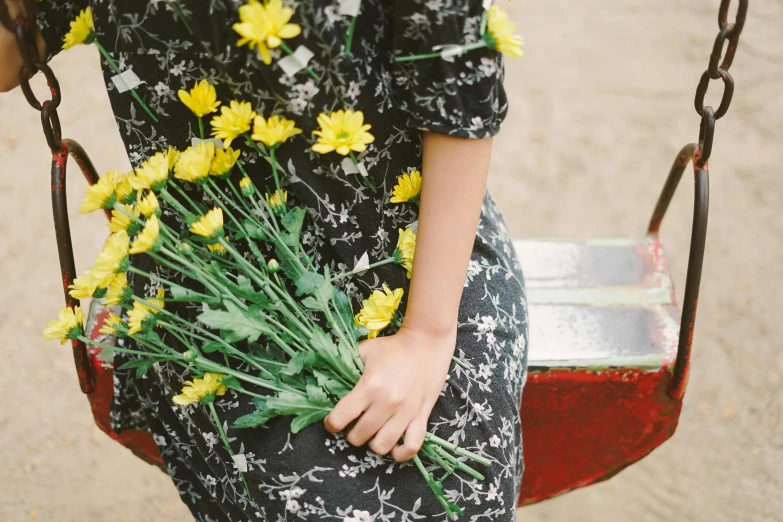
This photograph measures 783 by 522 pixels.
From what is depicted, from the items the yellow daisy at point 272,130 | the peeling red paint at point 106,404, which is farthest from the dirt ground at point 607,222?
→ the yellow daisy at point 272,130

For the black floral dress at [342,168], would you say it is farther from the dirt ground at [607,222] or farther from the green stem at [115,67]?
the dirt ground at [607,222]

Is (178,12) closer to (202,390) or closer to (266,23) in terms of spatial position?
(266,23)

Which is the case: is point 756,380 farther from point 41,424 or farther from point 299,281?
point 41,424

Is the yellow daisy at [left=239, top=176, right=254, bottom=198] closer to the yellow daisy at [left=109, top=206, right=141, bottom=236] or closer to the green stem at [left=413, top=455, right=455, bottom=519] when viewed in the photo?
the yellow daisy at [left=109, top=206, right=141, bottom=236]

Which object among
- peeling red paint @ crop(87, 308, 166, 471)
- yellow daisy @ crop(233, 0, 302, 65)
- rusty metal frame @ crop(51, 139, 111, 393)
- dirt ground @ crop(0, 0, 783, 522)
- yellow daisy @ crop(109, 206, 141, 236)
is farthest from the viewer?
dirt ground @ crop(0, 0, 783, 522)

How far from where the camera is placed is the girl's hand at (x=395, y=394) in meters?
0.72

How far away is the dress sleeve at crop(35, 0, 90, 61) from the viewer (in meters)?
0.78

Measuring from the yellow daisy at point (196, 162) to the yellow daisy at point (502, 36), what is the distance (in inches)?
11.0

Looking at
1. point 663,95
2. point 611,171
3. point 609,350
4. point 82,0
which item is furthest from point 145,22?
point 663,95

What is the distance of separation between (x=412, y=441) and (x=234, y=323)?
0.21 metres

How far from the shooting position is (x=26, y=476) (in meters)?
1.68

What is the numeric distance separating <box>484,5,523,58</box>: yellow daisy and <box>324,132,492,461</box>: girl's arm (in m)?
0.10

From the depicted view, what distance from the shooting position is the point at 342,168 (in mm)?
730

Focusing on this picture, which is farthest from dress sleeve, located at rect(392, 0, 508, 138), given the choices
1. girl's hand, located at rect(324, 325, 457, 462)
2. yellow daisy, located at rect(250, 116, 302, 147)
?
girl's hand, located at rect(324, 325, 457, 462)
